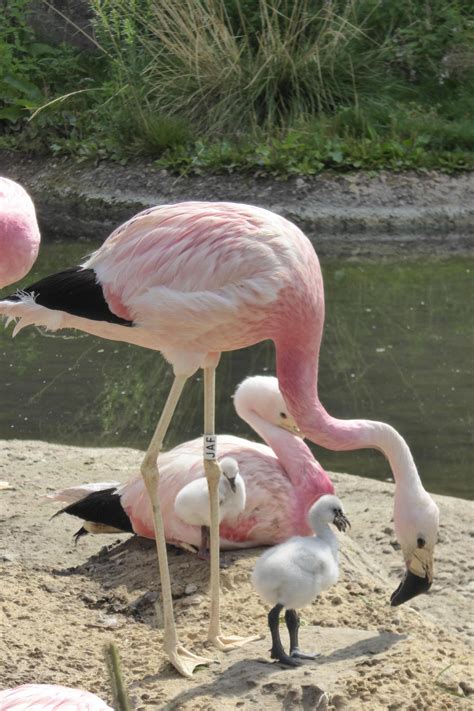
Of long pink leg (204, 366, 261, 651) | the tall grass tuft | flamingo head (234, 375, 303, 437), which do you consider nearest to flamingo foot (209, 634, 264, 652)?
long pink leg (204, 366, 261, 651)

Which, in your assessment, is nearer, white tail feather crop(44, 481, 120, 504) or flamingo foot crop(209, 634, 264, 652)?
flamingo foot crop(209, 634, 264, 652)

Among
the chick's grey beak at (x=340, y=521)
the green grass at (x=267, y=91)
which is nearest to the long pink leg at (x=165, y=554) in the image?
the chick's grey beak at (x=340, y=521)

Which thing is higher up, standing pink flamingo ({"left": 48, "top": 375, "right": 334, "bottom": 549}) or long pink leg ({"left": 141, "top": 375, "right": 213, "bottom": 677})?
long pink leg ({"left": 141, "top": 375, "right": 213, "bottom": 677})

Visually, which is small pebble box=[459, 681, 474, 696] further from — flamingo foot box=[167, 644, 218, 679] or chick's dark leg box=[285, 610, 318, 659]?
flamingo foot box=[167, 644, 218, 679]

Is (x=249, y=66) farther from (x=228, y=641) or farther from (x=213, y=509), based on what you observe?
(x=228, y=641)

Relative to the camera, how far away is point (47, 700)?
6.59 ft

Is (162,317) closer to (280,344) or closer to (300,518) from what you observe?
(280,344)

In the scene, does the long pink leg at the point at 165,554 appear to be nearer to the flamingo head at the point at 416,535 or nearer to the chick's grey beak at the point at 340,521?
the chick's grey beak at the point at 340,521

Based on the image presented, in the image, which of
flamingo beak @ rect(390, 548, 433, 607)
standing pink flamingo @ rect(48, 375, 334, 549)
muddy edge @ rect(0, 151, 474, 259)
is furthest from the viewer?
muddy edge @ rect(0, 151, 474, 259)

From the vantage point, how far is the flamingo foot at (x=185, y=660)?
3465mm

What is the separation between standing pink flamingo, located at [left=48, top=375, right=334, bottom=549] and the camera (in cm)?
438

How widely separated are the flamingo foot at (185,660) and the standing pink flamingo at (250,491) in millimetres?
803

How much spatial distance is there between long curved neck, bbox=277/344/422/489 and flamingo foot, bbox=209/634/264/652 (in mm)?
671

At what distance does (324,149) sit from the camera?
1195 cm
